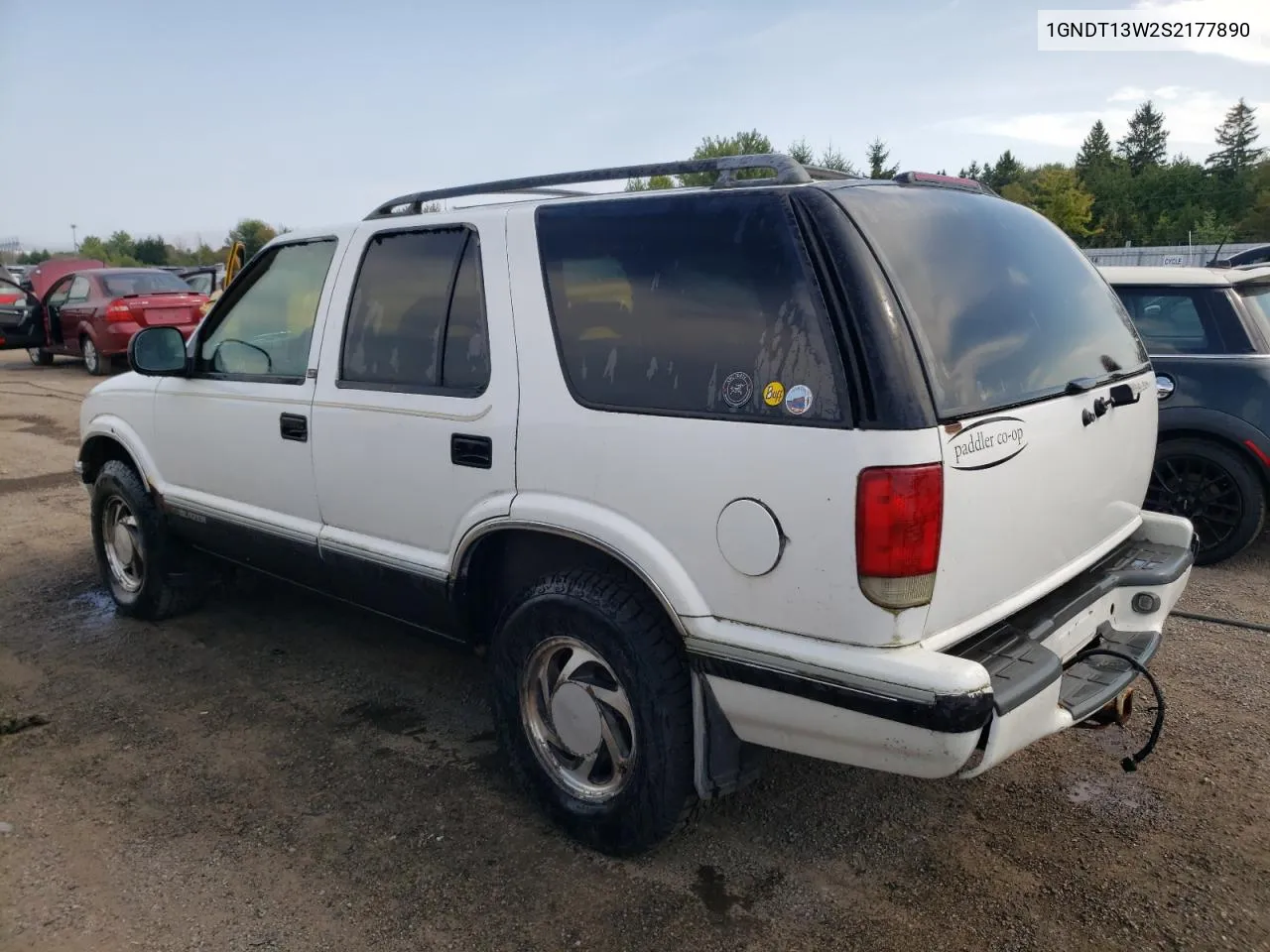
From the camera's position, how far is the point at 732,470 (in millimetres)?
2365

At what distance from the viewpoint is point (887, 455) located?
85.0 inches

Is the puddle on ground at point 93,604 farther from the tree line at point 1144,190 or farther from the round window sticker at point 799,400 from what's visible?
the tree line at point 1144,190

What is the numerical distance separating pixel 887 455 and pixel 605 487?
81cm

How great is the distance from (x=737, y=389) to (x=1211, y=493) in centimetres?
423

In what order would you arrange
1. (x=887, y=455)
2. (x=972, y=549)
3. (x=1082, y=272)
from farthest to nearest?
(x=1082, y=272) → (x=972, y=549) → (x=887, y=455)

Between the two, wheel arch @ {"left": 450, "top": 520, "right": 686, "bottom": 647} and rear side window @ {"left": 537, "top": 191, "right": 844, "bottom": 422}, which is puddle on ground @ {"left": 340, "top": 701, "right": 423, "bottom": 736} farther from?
rear side window @ {"left": 537, "top": 191, "right": 844, "bottom": 422}

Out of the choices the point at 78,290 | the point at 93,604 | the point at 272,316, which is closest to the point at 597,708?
the point at 272,316

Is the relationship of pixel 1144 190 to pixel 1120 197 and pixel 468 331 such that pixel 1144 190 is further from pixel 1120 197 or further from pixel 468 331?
pixel 468 331

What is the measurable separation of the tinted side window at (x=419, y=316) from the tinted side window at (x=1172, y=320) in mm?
4232

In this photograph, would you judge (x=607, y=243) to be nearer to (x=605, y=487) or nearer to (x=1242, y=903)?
(x=605, y=487)

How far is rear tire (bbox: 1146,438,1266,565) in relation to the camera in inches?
209

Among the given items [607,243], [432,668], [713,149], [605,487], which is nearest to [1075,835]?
[605,487]

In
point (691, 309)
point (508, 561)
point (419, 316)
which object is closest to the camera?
point (691, 309)

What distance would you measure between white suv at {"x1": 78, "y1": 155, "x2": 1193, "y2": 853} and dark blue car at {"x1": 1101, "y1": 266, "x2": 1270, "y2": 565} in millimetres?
2365
